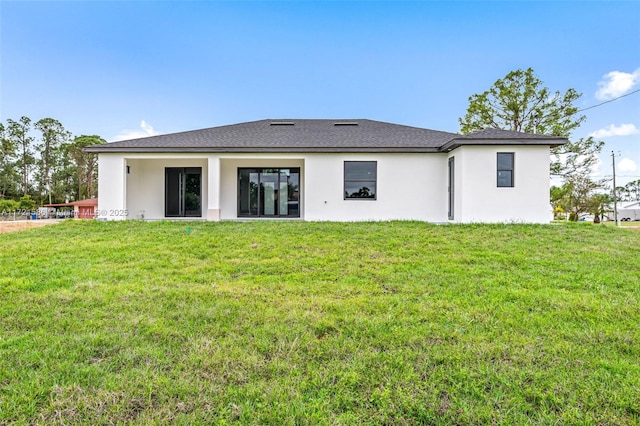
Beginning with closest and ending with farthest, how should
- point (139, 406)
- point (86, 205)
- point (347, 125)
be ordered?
1. point (139, 406)
2. point (347, 125)
3. point (86, 205)

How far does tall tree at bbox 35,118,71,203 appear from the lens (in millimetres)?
39688

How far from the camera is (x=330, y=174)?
12.1 metres

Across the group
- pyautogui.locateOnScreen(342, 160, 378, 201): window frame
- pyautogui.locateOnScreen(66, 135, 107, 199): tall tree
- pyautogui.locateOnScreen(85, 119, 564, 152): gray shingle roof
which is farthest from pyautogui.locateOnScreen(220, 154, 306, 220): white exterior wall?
pyautogui.locateOnScreen(66, 135, 107, 199): tall tree

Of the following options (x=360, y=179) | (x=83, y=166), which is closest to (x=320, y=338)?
(x=360, y=179)

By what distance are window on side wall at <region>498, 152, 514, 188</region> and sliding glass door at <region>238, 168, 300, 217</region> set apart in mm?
7542

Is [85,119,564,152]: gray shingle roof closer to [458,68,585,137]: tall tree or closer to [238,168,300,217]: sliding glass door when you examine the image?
[238,168,300,217]: sliding glass door

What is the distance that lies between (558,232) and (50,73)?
2235 centimetres

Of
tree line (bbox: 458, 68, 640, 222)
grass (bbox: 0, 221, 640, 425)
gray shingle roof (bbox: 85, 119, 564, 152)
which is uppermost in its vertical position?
tree line (bbox: 458, 68, 640, 222)

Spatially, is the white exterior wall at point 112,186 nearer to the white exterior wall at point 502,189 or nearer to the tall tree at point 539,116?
the white exterior wall at point 502,189

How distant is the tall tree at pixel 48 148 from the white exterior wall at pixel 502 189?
47004 millimetres

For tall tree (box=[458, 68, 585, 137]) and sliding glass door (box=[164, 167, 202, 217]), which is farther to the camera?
tall tree (box=[458, 68, 585, 137])

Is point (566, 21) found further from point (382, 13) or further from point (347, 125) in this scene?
point (347, 125)

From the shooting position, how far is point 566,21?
1438cm

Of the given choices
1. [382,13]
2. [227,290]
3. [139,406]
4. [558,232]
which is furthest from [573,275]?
[382,13]
